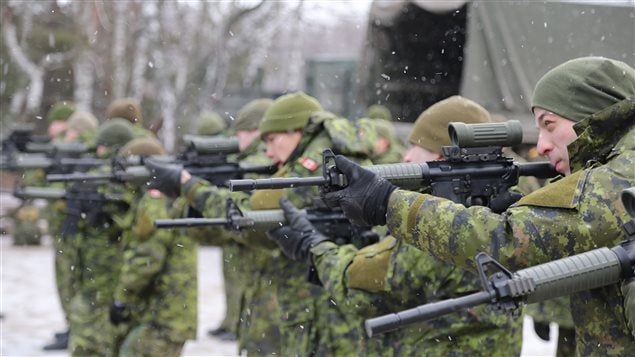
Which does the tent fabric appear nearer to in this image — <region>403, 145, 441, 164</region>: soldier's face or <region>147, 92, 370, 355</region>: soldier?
<region>147, 92, 370, 355</region>: soldier

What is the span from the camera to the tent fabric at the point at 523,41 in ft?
32.9

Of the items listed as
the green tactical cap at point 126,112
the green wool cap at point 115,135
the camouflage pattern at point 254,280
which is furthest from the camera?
the green tactical cap at point 126,112

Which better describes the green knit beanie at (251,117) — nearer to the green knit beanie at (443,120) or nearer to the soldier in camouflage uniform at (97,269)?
the soldier in camouflage uniform at (97,269)

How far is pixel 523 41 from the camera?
10320mm

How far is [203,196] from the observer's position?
5.78 m

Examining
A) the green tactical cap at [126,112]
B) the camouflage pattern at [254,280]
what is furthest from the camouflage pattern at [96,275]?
the green tactical cap at [126,112]

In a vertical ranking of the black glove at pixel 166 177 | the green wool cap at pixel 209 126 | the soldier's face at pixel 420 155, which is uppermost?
the soldier's face at pixel 420 155

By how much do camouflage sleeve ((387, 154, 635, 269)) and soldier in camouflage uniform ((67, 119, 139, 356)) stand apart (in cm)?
438

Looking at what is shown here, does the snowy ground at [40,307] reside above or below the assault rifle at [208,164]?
below

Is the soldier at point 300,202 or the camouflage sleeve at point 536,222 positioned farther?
the soldier at point 300,202

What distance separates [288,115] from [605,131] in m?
2.69

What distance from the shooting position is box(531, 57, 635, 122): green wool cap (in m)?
3.12

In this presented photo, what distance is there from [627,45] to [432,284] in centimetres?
676

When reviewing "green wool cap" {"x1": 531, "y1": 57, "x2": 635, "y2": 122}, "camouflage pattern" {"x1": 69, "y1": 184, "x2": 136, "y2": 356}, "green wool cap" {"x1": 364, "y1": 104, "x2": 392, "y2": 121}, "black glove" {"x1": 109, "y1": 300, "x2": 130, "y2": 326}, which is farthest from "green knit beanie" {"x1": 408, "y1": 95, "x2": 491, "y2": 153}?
"green wool cap" {"x1": 364, "y1": 104, "x2": 392, "y2": 121}
